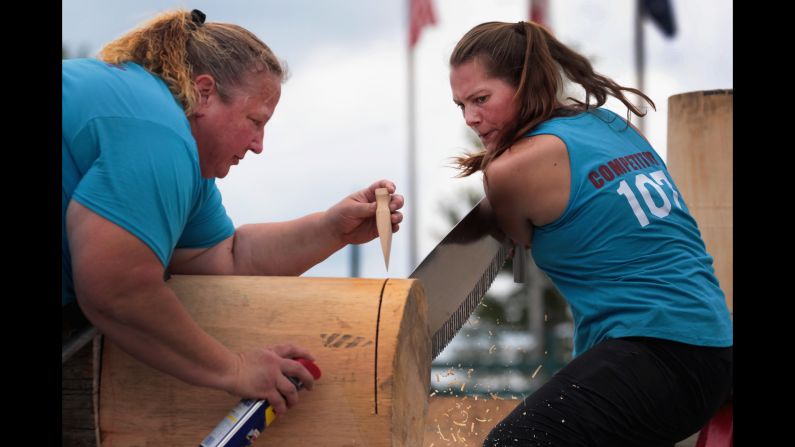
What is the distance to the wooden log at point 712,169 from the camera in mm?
3832

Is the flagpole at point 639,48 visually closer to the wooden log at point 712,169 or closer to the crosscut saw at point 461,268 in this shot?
A: the wooden log at point 712,169

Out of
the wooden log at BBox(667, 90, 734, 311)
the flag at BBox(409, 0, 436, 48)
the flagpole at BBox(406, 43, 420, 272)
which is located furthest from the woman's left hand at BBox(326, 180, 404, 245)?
the flag at BBox(409, 0, 436, 48)

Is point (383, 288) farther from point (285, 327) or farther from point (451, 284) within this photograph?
point (451, 284)

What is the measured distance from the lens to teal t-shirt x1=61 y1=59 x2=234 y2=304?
87.2 inches

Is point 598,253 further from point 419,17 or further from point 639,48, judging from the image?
point 419,17

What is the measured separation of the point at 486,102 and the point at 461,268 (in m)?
0.64

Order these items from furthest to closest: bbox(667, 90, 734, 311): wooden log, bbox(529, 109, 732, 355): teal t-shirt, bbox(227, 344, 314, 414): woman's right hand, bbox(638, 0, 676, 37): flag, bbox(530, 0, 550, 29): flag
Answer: bbox(530, 0, 550, 29): flag < bbox(638, 0, 676, 37): flag < bbox(667, 90, 734, 311): wooden log < bbox(529, 109, 732, 355): teal t-shirt < bbox(227, 344, 314, 414): woman's right hand

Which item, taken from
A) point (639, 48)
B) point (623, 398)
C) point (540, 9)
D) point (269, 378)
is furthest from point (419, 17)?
point (269, 378)

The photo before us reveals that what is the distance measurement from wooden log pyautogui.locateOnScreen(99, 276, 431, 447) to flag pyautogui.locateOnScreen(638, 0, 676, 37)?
11.1 metres

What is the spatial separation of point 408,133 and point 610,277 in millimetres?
10172

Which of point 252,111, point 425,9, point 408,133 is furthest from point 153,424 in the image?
point 425,9

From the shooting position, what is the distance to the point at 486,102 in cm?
302

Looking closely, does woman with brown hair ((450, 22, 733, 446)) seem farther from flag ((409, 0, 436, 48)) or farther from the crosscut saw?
flag ((409, 0, 436, 48))

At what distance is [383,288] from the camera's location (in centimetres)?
262
